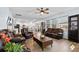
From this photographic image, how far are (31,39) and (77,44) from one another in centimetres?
96

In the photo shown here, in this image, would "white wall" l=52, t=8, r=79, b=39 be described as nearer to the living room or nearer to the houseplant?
the living room

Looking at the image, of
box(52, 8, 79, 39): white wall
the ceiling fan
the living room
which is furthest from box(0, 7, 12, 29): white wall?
box(52, 8, 79, 39): white wall

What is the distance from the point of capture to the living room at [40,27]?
2615 mm

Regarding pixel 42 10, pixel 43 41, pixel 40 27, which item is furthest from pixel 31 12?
pixel 43 41

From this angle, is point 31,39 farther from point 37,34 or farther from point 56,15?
point 56,15

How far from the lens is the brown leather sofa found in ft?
8.70

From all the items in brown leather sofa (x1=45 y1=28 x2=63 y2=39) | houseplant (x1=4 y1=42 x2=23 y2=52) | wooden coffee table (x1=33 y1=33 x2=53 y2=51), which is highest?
brown leather sofa (x1=45 y1=28 x2=63 y2=39)

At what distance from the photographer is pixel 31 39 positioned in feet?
8.72

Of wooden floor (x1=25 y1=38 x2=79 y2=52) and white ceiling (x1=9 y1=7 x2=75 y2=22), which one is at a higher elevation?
white ceiling (x1=9 y1=7 x2=75 y2=22)

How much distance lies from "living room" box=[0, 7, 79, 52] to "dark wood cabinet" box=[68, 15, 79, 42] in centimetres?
2

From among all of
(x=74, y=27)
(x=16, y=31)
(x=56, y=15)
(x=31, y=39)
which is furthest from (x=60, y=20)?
(x=16, y=31)

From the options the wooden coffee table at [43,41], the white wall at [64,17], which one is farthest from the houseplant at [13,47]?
the white wall at [64,17]

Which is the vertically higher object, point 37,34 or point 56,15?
point 56,15
